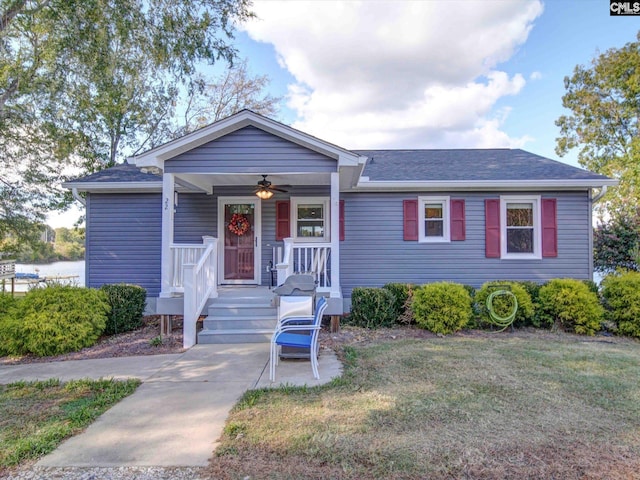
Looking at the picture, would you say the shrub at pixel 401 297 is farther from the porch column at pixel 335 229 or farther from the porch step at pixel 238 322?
the porch step at pixel 238 322

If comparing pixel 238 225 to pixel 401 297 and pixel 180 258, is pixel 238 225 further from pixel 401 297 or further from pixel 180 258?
pixel 401 297

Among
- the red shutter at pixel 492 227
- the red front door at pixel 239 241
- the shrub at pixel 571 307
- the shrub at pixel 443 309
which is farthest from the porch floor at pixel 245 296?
the red shutter at pixel 492 227

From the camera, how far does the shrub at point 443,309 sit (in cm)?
637

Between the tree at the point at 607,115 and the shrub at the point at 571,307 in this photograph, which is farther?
the tree at the point at 607,115

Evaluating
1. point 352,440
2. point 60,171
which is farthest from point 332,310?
point 60,171

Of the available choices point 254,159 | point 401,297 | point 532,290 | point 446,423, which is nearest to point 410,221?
point 401,297

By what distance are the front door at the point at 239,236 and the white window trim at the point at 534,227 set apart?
5.85m

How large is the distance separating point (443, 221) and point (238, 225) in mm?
4969

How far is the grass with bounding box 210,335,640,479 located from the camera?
2.38 metres

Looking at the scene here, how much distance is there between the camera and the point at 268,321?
20.2 ft

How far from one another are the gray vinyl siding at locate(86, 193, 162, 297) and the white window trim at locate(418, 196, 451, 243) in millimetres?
6352

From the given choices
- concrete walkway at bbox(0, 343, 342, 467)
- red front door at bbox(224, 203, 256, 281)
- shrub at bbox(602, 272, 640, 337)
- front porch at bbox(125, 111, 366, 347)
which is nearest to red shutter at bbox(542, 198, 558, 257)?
shrub at bbox(602, 272, 640, 337)

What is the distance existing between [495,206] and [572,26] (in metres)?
9.51

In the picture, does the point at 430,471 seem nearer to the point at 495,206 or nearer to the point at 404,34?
the point at 495,206
